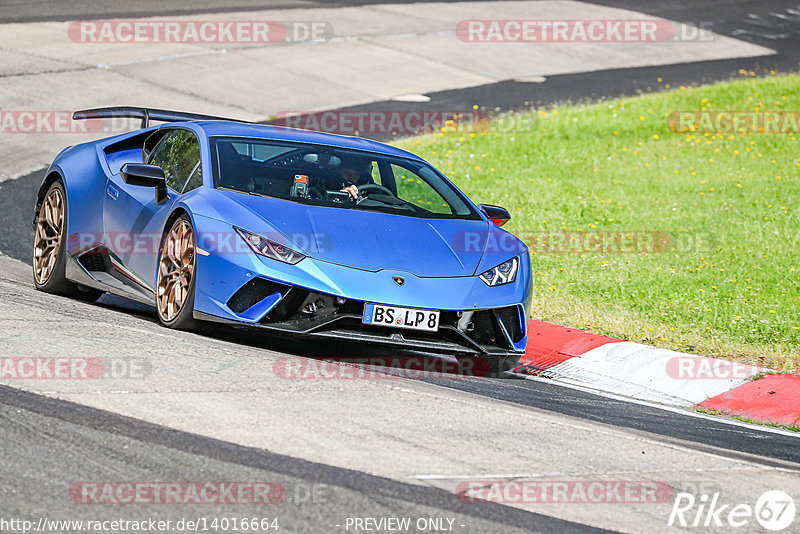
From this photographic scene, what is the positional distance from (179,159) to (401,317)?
2.23 m

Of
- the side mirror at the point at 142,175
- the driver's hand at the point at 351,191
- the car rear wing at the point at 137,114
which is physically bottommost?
the driver's hand at the point at 351,191

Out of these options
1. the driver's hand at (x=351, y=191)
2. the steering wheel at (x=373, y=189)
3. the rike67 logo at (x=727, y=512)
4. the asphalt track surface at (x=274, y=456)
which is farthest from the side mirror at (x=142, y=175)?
the rike67 logo at (x=727, y=512)

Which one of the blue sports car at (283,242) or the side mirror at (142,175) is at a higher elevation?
the side mirror at (142,175)

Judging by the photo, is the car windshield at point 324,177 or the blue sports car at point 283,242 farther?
the car windshield at point 324,177

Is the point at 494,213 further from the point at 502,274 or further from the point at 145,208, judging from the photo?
the point at 145,208

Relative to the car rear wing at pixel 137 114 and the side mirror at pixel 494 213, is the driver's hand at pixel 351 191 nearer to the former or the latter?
the side mirror at pixel 494 213

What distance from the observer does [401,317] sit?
6.18 meters

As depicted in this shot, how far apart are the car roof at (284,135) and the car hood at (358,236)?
3.06ft

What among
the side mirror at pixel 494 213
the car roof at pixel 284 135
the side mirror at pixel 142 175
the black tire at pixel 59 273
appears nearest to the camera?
the side mirror at pixel 142 175

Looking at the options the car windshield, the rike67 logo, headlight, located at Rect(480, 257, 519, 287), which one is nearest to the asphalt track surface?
the rike67 logo

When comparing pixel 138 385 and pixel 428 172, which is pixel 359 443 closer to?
pixel 138 385

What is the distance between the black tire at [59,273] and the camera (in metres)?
7.90

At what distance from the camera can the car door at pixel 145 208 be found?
22.9 feet

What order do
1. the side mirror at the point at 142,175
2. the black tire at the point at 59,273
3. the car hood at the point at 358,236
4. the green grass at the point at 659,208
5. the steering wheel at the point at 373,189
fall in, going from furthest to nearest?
the green grass at the point at 659,208, the black tire at the point at 59,273, the steering wheel at the point at 373,189, the side mirror at the point at 142,175, the car hood at the point at 358,236
